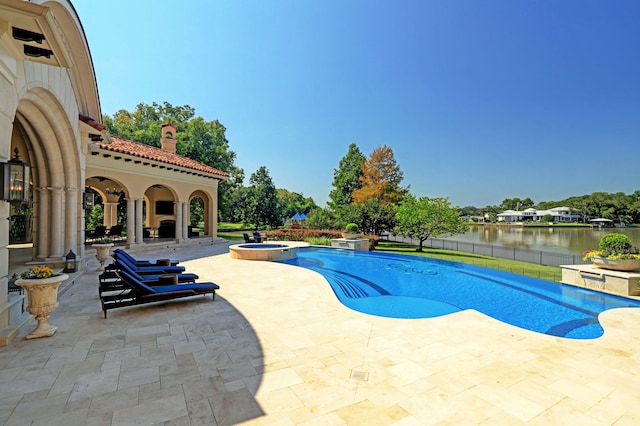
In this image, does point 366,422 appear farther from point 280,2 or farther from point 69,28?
point 280,2

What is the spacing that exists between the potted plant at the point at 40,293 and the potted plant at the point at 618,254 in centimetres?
1465

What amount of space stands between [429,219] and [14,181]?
2169cm

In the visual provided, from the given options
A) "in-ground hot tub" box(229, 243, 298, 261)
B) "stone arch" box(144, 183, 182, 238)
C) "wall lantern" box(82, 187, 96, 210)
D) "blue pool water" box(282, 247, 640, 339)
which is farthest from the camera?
"stone arch" box(144, 183, 182, 238)

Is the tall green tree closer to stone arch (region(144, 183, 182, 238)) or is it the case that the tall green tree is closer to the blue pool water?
stone arch (region(144, 183, 182, 238))

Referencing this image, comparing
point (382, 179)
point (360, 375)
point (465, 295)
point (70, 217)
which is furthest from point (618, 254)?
point (382, 179)

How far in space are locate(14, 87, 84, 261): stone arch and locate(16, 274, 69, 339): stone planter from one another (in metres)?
5.82

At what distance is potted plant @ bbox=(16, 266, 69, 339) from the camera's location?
177 inches

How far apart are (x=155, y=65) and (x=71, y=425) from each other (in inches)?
785

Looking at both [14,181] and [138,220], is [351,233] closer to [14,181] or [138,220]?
[138,220]

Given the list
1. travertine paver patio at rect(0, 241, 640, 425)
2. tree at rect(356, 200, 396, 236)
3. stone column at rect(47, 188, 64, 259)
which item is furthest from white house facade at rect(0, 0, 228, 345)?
tree at rect(356, 200, 396, 236)

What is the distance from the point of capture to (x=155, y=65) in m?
17.3

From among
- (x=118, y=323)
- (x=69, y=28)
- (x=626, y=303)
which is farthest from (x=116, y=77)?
(x=626, y=303)

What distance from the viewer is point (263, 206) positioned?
33188mm

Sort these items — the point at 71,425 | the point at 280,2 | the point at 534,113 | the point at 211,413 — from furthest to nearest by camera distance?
the point at 534,113 < the point at 280,2 < the point at 211,413 < the point at 71,425
